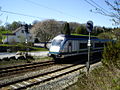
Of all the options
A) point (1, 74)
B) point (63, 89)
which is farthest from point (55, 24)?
point (63, 89)

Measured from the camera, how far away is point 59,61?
15.8 metres

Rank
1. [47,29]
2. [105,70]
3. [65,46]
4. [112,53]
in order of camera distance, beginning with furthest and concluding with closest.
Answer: [47,29] → [65,46] → [112,53] → [105,70]

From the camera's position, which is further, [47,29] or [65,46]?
[47,29]

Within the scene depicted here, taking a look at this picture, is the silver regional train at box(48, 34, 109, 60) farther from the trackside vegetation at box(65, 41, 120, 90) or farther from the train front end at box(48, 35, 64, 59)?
the trackside vegetation at box(65, 41, 120, 90)

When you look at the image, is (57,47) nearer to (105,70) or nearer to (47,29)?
(105,70)

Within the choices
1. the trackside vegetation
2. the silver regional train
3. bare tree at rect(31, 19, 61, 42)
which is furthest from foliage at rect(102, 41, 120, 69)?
bare tree at rect(31, 19, 61, 42)

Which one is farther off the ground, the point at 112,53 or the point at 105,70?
the point at 112,53

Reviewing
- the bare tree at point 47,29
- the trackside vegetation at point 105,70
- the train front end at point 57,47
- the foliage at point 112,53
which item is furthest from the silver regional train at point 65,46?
the bare tree at point 47,29

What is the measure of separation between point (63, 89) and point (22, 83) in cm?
279

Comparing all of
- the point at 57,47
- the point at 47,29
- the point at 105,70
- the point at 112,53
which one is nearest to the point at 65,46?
the point at 57,47

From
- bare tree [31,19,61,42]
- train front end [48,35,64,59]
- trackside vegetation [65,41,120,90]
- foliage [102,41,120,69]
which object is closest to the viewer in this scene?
trackside vegetation [65,41,120,90]

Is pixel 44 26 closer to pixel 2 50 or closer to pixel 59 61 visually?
pixel 2 50

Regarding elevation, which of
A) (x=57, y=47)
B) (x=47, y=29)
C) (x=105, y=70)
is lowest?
(x=105, y=70)

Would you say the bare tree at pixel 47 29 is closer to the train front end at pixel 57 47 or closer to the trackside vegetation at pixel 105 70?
the train front end at pixel 57 47
